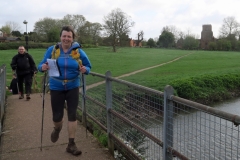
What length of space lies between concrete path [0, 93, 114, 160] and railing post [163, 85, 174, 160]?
5.35 ft

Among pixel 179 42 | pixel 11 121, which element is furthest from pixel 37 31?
pixel 11 121

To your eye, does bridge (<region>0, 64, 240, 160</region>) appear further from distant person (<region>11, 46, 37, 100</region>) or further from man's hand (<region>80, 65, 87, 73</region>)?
distant person (<region>11, 46, 37, 100</region>)

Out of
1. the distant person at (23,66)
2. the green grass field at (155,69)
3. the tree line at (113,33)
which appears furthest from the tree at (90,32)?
the distant person at (23,66)

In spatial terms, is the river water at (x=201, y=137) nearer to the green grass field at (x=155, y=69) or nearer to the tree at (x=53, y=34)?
the green grass field at (x=155, y=69)

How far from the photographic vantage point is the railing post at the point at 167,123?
344cm

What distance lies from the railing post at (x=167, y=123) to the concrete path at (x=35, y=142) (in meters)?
1.63

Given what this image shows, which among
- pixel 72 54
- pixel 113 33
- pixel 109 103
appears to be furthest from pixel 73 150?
pixel 113 33

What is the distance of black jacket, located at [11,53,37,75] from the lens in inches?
381

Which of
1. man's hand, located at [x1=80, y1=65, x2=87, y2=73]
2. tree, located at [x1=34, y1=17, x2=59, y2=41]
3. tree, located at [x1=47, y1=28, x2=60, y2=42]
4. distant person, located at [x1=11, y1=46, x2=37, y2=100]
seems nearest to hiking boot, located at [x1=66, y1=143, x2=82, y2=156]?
man's hand, located at [x1=80, y1=65, x2=87, y2=73]

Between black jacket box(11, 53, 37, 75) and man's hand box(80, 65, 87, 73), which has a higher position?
Result: man's hand box(80, 65, 87, 73)

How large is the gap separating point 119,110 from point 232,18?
94077 millimetres

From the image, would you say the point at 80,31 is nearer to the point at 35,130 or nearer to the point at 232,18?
the point at 232,18

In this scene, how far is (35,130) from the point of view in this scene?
6477 mm

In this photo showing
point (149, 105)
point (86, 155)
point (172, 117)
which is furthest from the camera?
point (86, 155)
